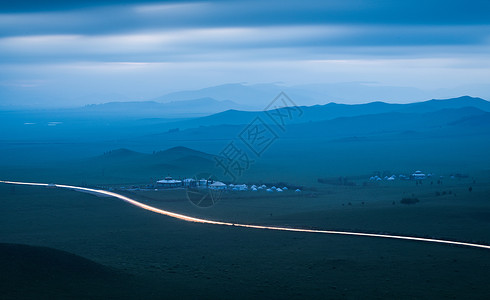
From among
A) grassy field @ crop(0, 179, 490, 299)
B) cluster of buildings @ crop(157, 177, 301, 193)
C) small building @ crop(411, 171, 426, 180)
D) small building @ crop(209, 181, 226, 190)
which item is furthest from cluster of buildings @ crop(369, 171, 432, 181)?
small building @ crop(209, 181, 226, 190)

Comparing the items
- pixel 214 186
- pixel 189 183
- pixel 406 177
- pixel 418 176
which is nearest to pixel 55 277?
pixel 214 186

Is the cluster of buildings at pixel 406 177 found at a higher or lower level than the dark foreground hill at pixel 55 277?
higher

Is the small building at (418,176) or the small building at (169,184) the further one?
the small building at (418,176)

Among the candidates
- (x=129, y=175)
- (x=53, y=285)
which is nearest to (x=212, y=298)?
(x=53, y=285)

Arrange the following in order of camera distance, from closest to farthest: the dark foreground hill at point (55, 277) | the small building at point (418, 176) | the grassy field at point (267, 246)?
the dark foreground hill at point (55, 277)
the grassy field at point (267, 246)
the small building at point (418, 176)

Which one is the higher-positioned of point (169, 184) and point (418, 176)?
point (418, 176)

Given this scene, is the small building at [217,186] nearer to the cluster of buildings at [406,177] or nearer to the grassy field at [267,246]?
the grassy field at [267,246]

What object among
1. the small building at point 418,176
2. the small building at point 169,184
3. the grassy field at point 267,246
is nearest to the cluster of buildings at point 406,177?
the small building at point 418,176

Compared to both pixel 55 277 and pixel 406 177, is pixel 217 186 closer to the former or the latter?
pixel 406 177

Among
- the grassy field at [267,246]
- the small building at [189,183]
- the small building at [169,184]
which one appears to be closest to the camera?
the grassy field at [267,246]
